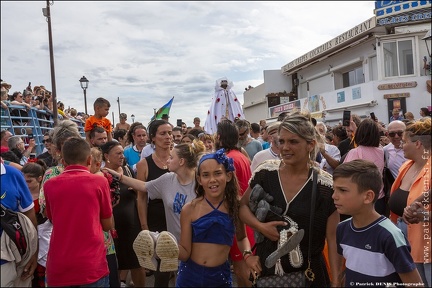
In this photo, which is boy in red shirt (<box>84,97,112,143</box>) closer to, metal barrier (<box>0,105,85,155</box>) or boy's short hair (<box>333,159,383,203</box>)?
metal barrier (<box>0,105,85,155</box>)

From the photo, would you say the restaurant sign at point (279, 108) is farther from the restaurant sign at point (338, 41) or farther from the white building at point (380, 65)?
the restaurant sign at point (338, 41)

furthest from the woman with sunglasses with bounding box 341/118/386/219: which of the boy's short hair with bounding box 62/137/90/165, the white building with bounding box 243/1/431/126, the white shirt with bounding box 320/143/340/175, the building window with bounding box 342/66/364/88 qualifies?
the building window with bounding box 342/66/364/88

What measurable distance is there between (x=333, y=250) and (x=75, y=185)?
1.85 metres

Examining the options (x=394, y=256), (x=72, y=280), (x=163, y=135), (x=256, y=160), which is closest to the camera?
(x=394, y=256)

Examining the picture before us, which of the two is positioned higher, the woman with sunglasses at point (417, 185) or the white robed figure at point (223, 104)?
the white robed figure at point (223, 104)

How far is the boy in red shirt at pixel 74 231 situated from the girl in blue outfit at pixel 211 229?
64 cm

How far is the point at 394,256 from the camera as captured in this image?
2244 millimetres

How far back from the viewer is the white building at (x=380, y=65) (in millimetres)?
22109

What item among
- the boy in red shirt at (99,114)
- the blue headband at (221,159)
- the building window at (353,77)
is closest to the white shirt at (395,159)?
the blue headband at (221,159)

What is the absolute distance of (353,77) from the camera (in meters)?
28.8

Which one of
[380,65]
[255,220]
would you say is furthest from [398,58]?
[255,220]

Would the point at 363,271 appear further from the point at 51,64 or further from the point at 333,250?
the point at 51,64

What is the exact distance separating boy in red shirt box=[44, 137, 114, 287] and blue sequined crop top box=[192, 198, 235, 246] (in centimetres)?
75

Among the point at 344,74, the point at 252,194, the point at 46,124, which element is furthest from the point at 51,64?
the point at 344,74
